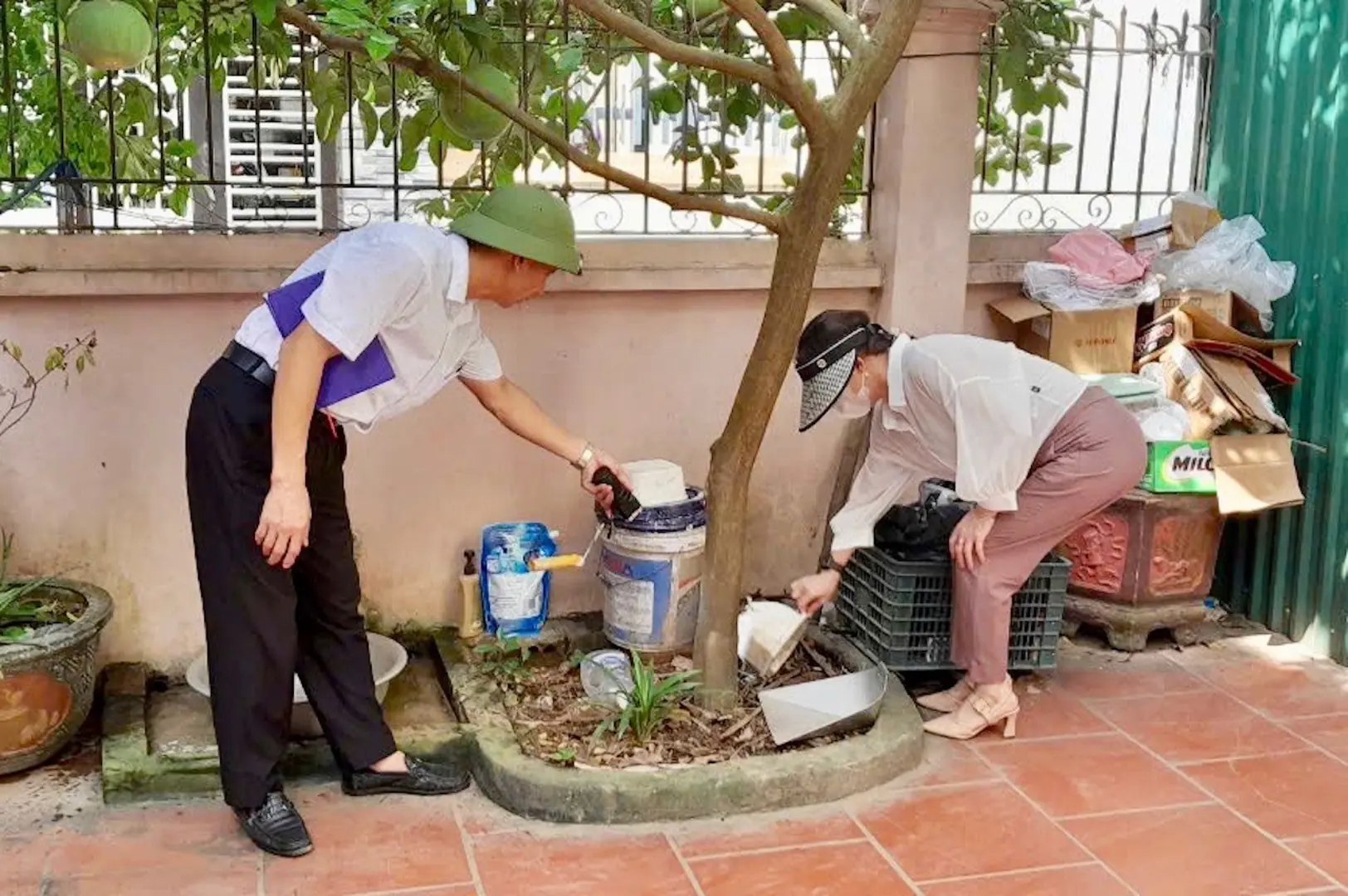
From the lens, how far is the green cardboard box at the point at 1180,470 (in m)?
5.05

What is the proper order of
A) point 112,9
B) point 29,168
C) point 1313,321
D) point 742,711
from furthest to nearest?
point 1313,321 < point 29,168 < point 742,711 < point 112,9

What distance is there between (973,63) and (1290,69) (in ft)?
3.94

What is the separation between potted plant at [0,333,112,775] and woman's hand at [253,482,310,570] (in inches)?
35.1

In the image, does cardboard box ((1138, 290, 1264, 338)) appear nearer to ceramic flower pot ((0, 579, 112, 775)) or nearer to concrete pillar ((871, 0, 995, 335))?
concrete pillar ((871, 0, 995, 335))

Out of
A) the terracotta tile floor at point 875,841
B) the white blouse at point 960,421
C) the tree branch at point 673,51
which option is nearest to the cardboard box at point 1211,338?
the white blouse at point 960,421

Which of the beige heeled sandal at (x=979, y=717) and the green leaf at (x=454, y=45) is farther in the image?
the beige heeled sandal at (x=979, y=717)

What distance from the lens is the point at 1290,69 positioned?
17.2 ft

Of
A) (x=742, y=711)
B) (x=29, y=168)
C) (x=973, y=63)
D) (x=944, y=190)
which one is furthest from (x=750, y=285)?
(x=29, y=168)

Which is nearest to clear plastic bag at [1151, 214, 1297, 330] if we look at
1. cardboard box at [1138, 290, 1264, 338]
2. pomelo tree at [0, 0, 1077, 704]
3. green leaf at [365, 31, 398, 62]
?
cardboard box at [1138, 290, 1264, 338]

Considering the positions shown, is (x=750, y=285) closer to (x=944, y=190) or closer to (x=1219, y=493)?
(x=944, y=190)

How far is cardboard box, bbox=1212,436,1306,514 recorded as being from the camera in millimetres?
5023

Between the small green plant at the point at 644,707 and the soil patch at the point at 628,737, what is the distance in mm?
21

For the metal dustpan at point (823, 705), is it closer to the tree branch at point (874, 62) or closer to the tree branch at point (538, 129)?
the tree branch at point (538, 129)

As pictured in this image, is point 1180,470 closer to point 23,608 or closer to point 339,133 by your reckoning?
point 339,133
